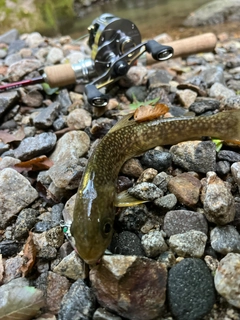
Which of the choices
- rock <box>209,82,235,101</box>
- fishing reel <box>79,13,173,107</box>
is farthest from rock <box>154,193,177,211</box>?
rock <box>209,82,235,101</box>

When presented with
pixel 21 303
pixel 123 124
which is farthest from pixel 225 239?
pixel 123 124

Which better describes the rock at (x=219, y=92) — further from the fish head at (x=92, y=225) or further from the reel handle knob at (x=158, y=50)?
the fish head at (x=92, y=225)

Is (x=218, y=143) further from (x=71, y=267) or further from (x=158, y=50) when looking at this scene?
(x=71, y=267)

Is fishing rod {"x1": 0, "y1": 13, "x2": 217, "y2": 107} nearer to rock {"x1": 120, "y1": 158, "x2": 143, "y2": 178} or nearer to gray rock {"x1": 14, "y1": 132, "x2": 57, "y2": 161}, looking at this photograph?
gray rock {"x1": 14, "y1": 132, "x2": 57, "y2": 161}

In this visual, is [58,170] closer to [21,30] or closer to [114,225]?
[114,225]

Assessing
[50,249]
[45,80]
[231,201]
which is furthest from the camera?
[45,80]

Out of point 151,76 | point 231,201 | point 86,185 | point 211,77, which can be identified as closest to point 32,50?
point 151,76
